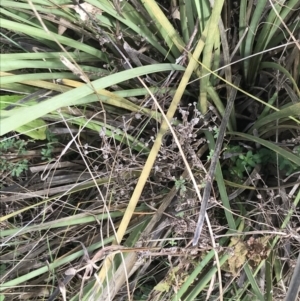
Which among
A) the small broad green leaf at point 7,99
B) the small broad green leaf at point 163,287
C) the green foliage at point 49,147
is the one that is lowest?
the small broad green leaf at point 163,287

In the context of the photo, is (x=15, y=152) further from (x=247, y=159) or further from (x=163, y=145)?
(x=247, y=159)

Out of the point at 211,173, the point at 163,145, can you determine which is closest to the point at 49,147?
the point at 163,145

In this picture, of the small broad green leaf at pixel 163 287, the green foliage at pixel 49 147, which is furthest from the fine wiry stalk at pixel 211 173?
→ the green foliage at pixel 49 147

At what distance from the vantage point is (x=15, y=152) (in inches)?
35.8

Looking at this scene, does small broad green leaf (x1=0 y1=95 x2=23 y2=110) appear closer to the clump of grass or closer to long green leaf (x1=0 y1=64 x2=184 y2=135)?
the clump of grass

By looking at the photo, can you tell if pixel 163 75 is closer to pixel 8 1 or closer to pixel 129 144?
pixel 129 144

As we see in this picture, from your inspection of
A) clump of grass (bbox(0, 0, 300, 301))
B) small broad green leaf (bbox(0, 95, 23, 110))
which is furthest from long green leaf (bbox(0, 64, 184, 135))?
small broad green leaf (bbox(0, 95, 23, 110))

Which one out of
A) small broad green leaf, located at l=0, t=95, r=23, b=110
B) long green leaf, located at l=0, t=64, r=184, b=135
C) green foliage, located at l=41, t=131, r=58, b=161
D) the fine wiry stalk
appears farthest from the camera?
green foliage, located at l=41, t=131, r=58, b=161

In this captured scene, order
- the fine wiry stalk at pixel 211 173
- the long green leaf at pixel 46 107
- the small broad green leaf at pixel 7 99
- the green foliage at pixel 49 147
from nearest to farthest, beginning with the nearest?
the long green leaf at pixel 46 107 → the fine wiry stalk at pixel 211 173 → the small broad green leaf at pixel 7 99 → the green foliage at pixel 49 147

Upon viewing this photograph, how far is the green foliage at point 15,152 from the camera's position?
2.88 ft

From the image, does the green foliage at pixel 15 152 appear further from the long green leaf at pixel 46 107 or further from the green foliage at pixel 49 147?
the long green leaf at pixel 46 107

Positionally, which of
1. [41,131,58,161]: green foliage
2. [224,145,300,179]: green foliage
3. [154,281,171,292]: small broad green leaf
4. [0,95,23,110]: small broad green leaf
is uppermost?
[0,95,23,110]: small broad green leaf

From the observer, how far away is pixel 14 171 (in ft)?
2.94

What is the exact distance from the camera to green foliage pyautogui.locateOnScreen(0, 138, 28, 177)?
88 cm
